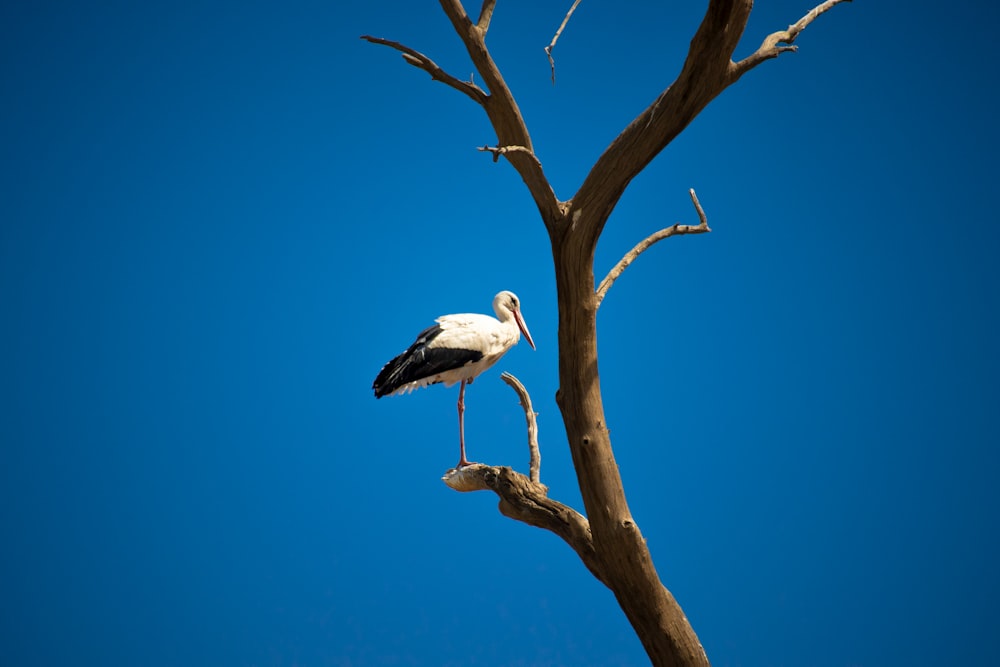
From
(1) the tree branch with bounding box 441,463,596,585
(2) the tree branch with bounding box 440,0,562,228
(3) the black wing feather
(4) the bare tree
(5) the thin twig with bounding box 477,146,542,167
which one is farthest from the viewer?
(3) the black wing feather

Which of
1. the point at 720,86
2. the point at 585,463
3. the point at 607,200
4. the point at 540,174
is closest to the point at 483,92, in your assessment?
the point at 540,174

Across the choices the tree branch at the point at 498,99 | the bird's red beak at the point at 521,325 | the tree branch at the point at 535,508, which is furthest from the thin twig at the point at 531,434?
the tree branch at the point at 498,99

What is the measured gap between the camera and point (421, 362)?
3.46 meters

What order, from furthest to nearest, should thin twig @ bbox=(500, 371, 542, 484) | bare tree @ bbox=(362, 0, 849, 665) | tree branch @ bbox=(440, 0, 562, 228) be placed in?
thin twig @ bbox=(500, 371, 542, 484) < tree branch @ bbox=(440, 0, 562, 228) < bare tree @ bbox=(362, 0, 849, 665)

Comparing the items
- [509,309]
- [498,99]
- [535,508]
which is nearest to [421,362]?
[509,309]

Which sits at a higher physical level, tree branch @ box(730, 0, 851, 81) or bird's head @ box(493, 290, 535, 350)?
bird's head @ box(493, 290, 535, 350)

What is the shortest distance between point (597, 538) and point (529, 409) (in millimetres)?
925

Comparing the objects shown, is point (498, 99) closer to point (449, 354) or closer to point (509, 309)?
point (449, 354)

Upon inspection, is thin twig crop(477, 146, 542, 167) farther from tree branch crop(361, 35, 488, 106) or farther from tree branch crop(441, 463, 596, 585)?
tree branch crop(441, 463, 596, 585)

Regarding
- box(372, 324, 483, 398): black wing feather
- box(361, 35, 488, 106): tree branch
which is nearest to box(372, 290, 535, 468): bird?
box(372, 324, 483, 398): black wing feather

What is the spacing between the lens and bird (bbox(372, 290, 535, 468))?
3.47 metres

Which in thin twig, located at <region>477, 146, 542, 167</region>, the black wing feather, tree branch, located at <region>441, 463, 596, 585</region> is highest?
the black wing feather

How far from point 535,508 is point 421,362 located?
0.91 m

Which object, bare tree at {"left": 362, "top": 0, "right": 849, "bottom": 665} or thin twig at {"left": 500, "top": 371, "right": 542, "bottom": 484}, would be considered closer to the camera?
bare tree at {"left": 362, "top": 0, "right": 849, "bottom": 665}
